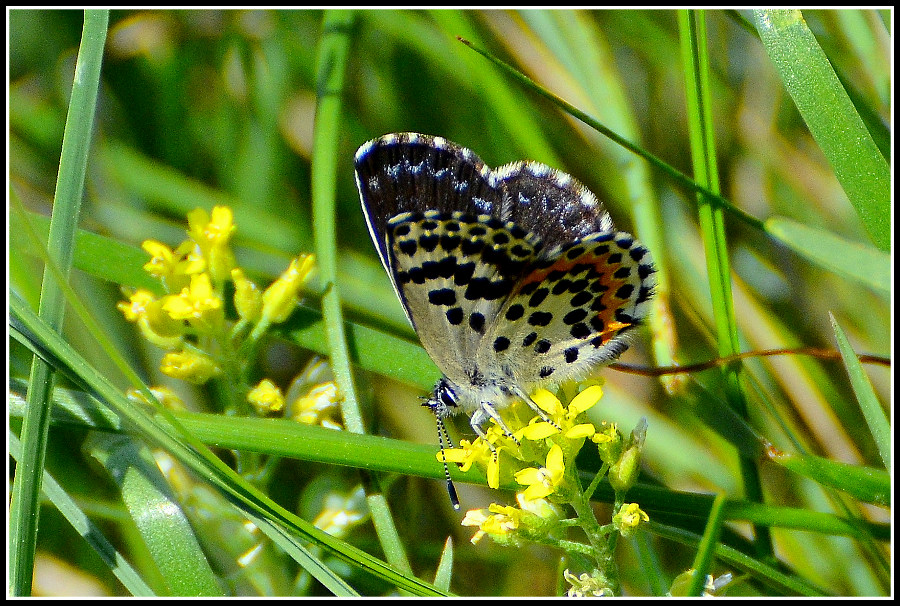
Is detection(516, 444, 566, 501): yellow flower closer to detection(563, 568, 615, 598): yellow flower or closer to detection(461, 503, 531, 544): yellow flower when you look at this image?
detection(461, 503, 531, 544): yellow flower

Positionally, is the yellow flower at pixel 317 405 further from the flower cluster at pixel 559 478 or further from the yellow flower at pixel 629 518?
the yellow flower at pixel 629 518

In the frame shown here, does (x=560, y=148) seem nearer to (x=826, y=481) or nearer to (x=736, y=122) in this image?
(x=736, y=122)

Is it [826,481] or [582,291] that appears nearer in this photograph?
[826,481]

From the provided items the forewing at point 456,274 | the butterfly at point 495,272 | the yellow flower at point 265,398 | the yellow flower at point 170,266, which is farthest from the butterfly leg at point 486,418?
the yellow flower at point 170,266

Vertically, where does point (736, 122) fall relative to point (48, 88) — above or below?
below

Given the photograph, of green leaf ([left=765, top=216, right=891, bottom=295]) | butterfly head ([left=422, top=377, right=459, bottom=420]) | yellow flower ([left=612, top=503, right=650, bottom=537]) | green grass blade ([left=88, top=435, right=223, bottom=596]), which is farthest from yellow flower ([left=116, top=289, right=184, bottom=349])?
green leaf ([left=765, top=216, right=891, bottom=295])

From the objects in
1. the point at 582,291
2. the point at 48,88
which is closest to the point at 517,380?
the point at 582,291
